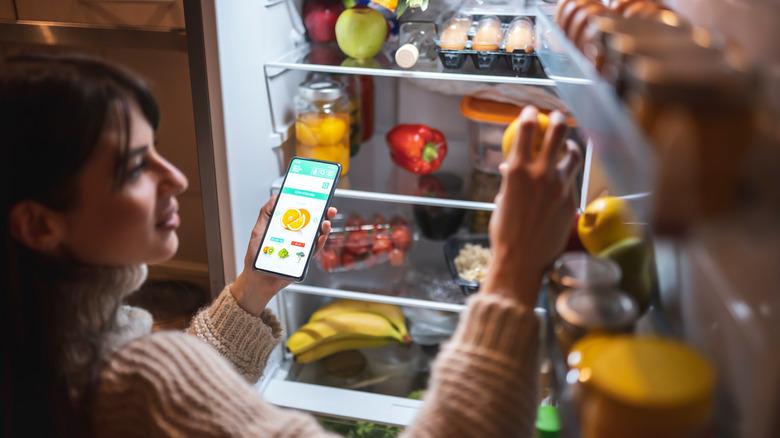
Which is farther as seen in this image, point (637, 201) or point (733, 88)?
point (637, 201)

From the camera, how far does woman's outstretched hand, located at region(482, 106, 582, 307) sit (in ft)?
2.22

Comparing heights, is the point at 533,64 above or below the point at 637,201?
below

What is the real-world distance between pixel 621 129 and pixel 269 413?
497mm

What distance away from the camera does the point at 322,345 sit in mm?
1839

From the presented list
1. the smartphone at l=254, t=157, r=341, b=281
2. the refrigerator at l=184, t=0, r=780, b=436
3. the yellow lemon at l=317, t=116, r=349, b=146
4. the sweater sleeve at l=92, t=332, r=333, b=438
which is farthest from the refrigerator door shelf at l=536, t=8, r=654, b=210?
the yellow lemon at l=317, t=116, r=349, b=146

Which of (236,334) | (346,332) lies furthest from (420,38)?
(236,334)

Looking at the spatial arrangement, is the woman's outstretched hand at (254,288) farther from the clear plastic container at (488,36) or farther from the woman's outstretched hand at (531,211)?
the clear plastic container at (488,36)

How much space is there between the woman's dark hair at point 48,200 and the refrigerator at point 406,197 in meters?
0.51

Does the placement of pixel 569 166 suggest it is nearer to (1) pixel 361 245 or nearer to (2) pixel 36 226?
(2) pixel 36 226

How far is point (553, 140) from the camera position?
26.4 inches

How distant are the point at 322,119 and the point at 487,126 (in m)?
0.38

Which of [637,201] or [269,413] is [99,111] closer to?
[269,413]

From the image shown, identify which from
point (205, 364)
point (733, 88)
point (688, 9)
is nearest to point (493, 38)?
point (688, 9)

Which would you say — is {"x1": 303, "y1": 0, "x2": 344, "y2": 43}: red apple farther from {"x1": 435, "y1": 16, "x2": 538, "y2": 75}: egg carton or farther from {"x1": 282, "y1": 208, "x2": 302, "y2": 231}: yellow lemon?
{"x1": 282, "y1": 208, "x2": 302, "y2": 231}: yellow lemon
